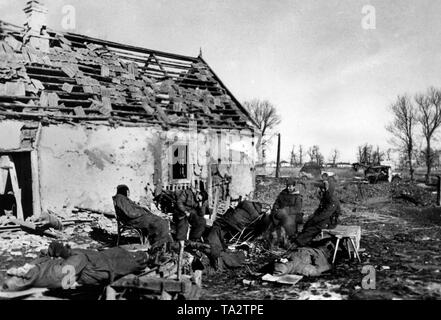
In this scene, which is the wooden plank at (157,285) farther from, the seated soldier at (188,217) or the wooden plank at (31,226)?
the wooden plank at (31,226)

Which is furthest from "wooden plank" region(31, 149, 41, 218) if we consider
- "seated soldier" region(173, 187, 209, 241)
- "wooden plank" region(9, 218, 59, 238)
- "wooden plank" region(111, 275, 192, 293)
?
"wooden plank" region(111, 275, 192, 293)

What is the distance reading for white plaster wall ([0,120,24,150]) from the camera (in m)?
→ 11.7

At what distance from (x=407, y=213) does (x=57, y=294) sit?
45.7 ft

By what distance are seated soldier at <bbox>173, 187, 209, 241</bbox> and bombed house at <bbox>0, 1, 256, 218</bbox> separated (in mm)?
4773

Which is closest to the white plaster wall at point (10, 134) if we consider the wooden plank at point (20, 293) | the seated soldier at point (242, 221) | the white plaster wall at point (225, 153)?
the white plaster wall at point (225, 153)

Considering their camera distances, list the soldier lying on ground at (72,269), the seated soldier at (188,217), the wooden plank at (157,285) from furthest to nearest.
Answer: the seated soldier at (188,217) < the soldier lying on ground at (72,269) < the wooden plank at (157,285)

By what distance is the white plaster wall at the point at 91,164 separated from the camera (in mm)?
12445

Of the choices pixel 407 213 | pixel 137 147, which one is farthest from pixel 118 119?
pixel 407 213

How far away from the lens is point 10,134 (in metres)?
11.8

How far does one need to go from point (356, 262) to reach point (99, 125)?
956cm

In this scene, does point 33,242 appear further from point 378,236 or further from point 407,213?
point 407,213

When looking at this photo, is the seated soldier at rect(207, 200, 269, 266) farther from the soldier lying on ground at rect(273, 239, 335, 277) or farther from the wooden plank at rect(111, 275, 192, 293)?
the wooden plank at rect(111, 275, 192, 293)

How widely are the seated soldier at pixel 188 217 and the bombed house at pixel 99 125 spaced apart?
4.77 metres

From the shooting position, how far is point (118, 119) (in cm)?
1414
